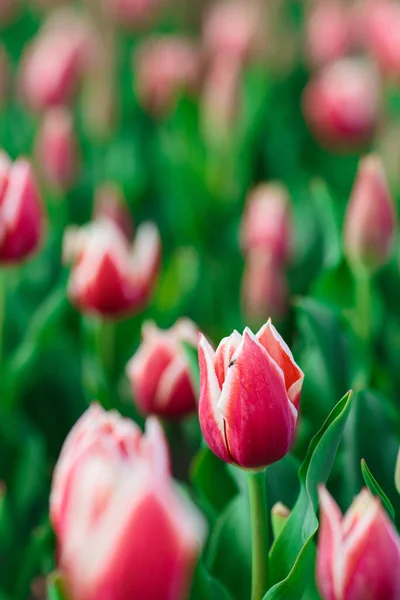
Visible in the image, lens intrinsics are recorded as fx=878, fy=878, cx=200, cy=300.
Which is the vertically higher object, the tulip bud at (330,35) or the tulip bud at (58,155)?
the tulip bud at (58,155)

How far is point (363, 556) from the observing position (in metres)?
0.46

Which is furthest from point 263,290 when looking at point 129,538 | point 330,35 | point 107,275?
point 330,35

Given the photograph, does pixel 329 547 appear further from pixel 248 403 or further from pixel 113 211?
pixel 113 211

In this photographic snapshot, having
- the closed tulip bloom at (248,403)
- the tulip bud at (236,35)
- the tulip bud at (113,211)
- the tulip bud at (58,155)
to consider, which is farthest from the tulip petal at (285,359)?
the tulip bud at (236,35)

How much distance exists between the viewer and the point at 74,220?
1.39 metres

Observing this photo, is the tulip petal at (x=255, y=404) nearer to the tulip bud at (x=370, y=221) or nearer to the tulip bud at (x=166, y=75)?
the tulip bud at (x=370, y=221)

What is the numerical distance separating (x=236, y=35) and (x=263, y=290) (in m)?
0.88

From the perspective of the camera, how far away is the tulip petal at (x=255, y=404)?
476 millimetres

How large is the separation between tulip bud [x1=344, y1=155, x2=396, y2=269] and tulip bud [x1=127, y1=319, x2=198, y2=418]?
0.79ft

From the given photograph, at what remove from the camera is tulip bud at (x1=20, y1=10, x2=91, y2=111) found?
148 centimetres

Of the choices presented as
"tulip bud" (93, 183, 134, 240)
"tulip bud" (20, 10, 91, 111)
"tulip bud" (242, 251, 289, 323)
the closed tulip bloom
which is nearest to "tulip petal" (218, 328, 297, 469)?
the closed tulip bloom

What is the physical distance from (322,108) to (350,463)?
87 centimetres

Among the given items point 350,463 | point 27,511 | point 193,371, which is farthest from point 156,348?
point 27,511

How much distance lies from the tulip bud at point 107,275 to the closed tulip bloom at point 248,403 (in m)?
0.32
